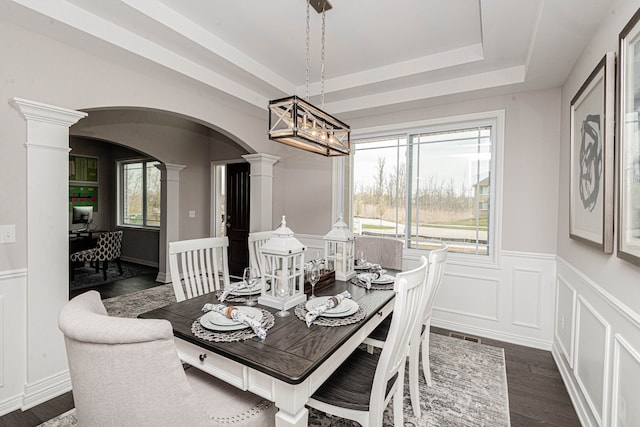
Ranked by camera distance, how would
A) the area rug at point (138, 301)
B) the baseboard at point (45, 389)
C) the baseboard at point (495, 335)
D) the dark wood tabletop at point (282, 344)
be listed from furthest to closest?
the area rug at point (138, 301), the baseboard at point (495, 335), the baseboard at point (45, 389), the dark wood tabletop at point (282, 344)

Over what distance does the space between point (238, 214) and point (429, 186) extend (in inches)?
136

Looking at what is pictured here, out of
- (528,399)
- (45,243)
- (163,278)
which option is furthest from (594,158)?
(163,278)

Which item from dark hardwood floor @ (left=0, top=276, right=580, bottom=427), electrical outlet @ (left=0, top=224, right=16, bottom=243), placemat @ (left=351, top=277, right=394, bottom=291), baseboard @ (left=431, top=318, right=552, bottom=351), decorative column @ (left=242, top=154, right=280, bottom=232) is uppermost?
decorative column @ (left=242, top=154, right=280, bottom=232)

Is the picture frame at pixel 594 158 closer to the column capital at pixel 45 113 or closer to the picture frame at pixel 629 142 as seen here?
the picture frame at pixel 629 142

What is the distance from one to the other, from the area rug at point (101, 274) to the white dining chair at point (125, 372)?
16.3 ft

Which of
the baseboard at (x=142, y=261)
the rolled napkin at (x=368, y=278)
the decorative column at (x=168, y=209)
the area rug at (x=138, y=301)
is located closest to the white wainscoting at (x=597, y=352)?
the rolled napkin at (x=368, y=278)

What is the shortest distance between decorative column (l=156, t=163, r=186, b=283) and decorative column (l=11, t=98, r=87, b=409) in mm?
2925

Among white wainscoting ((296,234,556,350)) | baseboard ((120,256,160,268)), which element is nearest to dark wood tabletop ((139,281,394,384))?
white wainscoting ((296,234,556,350))

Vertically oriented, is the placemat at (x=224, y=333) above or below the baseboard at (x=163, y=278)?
above

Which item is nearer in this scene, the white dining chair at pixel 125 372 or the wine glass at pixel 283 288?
the white dining chair at pixel 125 372

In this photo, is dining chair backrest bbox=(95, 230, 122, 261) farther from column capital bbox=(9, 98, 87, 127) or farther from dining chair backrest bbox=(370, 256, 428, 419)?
dining chair backrest bbox=(370, 256, 428, 419)

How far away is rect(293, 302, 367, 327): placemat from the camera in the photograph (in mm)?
1532

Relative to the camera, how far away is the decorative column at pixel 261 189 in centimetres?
426

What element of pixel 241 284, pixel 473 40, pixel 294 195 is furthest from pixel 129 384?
pixel 294 195
